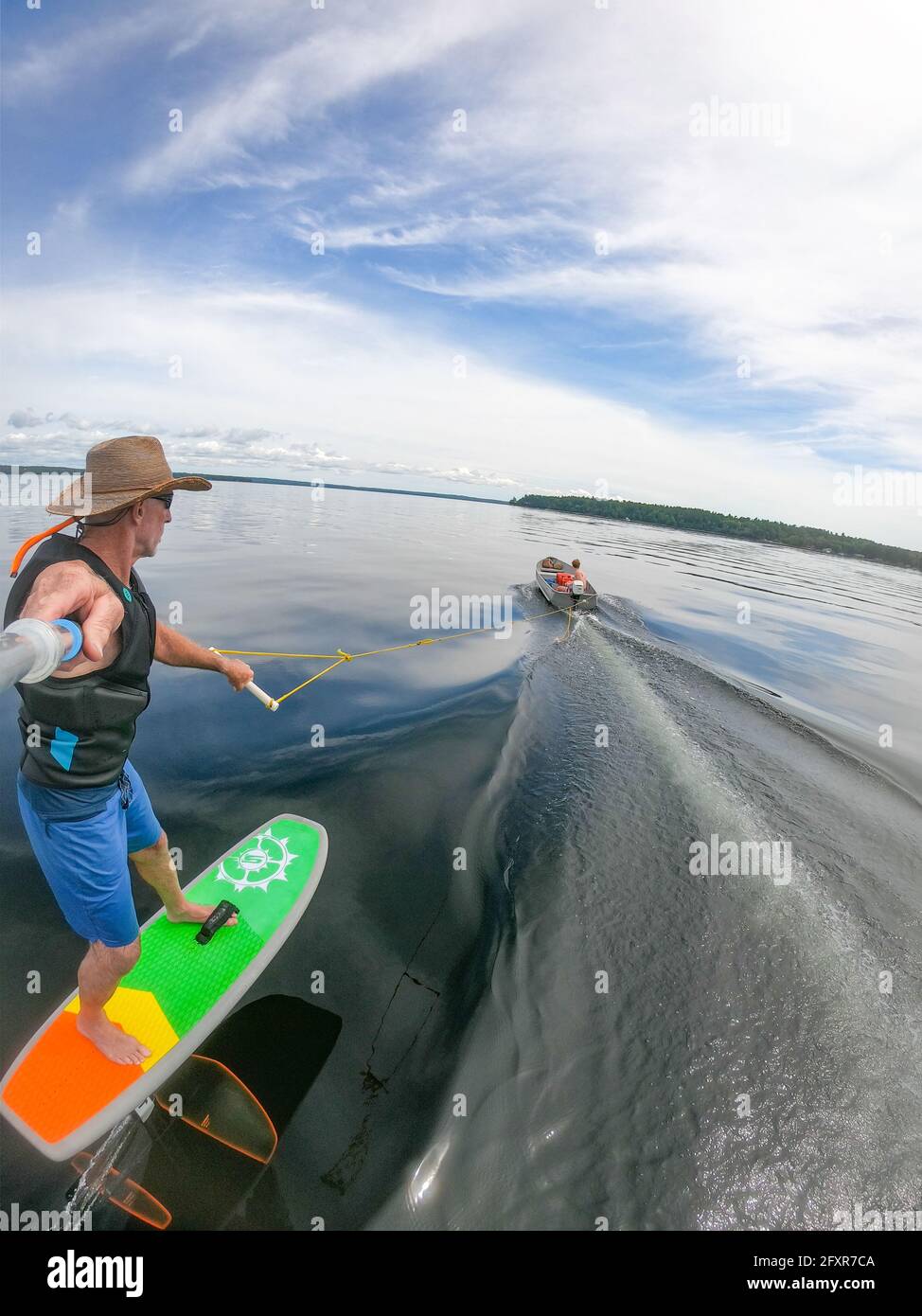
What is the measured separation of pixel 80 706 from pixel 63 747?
270 millimetres

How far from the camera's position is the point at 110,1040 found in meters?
3.75

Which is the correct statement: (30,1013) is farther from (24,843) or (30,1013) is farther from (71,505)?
(71,505)

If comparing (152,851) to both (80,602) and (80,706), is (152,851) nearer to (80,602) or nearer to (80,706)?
(80,706)

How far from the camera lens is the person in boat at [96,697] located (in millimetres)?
2838

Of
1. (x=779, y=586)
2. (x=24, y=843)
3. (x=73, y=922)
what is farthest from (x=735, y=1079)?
(x=779, y=586)

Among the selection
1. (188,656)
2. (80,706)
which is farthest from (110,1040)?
(188,656)

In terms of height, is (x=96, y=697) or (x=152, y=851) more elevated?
(x=96, y=697)

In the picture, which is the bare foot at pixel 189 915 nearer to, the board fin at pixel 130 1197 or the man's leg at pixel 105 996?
the man's leg at pixel 105 996

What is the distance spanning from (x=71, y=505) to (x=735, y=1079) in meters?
6.64

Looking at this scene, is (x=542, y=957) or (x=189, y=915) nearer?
(x=189, y=915)

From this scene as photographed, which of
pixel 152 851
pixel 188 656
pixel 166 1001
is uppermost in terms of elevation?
pixel 188 656

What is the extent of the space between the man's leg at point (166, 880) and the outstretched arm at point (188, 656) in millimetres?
1440

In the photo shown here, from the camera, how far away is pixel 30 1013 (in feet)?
14.0

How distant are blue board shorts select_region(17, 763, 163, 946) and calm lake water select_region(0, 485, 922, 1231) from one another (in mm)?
1703
